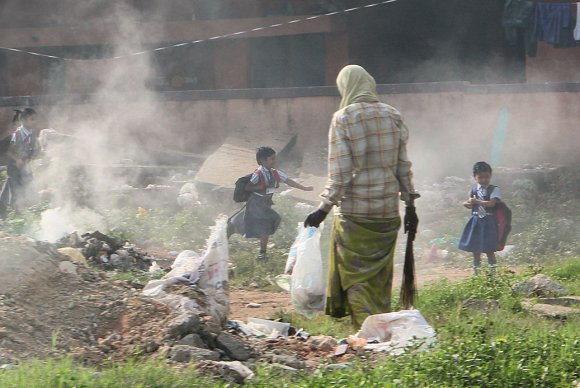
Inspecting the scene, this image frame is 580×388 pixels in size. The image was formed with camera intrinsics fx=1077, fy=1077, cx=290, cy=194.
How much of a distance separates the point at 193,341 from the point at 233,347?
241 mm

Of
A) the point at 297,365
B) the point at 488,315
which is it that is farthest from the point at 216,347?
the point at 488,315

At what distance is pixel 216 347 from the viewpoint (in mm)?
6031

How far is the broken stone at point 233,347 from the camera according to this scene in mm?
5934

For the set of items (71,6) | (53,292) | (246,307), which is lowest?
(246,307)

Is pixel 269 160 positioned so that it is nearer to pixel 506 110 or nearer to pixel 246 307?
pixel 246 307

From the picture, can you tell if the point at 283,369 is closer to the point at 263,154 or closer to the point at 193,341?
the point at 193,341

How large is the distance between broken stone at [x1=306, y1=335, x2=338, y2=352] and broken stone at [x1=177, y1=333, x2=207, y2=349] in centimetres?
76

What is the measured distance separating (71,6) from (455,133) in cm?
849

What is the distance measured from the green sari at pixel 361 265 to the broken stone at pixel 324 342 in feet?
1.27

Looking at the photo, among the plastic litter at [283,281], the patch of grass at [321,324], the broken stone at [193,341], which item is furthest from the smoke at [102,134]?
the broken stone at [193,341]

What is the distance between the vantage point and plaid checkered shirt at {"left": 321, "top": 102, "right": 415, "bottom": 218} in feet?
22.4

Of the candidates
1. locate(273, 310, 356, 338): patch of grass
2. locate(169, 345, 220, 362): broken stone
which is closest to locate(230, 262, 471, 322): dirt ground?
locate(273, 310, 356, 338): patch of grass

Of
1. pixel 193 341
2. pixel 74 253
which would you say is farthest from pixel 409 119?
pixel 193 341

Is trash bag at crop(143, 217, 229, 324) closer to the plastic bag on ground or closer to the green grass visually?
the plastic bag on ground
